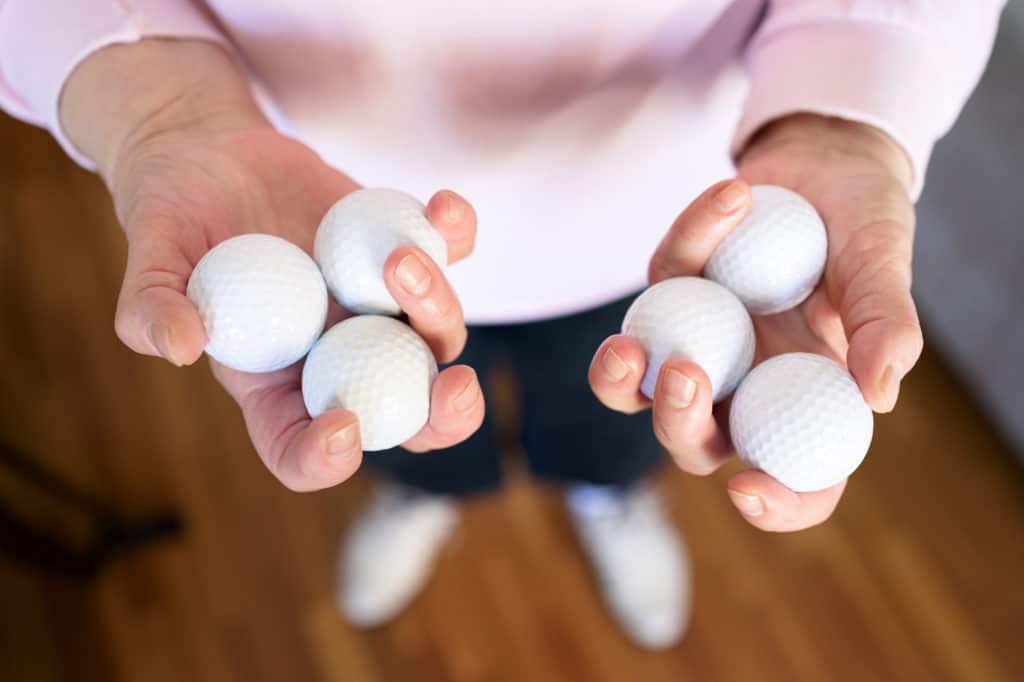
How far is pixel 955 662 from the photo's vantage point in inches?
44.4

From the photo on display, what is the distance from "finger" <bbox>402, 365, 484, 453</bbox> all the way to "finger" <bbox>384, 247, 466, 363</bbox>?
43mm

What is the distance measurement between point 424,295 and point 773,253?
26cm

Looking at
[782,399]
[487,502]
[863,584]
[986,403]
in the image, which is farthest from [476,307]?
[986,403]

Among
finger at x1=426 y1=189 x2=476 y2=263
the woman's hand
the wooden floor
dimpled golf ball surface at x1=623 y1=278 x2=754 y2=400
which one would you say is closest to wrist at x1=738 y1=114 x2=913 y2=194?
the woman's hand

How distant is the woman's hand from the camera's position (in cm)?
48

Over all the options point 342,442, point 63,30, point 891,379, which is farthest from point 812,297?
point 63,30

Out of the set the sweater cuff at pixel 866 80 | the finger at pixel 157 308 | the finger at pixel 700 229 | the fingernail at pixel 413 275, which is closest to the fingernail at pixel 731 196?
the finger at pixel 700 229

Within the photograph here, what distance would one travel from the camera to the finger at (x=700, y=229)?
1.81ft

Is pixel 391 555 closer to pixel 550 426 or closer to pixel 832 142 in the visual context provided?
pixel 550 426

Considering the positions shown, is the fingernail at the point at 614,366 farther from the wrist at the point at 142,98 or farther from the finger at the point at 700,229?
the wrist at the point at 142,98

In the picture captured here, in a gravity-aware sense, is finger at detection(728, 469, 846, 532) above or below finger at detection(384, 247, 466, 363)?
below

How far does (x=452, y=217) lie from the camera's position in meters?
0.56

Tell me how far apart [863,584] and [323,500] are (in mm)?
826

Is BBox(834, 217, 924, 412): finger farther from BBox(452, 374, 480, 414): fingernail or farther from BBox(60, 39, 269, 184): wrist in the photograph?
BBox(60, 39, 269, 184): wrist
